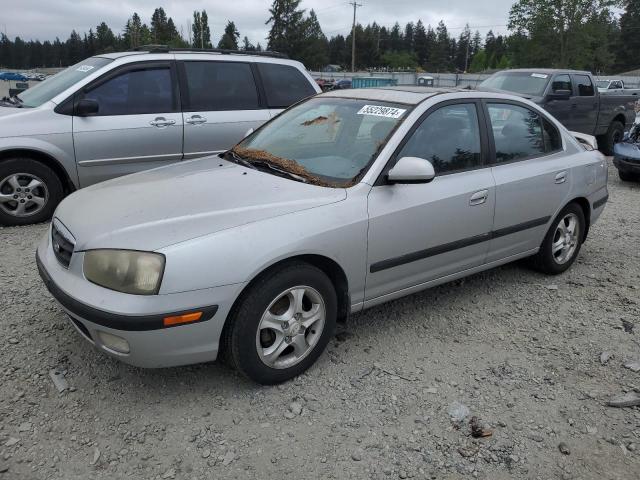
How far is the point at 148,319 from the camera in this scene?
2.53 metres

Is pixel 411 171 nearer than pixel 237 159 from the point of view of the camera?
Yes

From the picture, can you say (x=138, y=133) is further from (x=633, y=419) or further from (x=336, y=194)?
(x=633, y=419)

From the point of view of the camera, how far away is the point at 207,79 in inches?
248

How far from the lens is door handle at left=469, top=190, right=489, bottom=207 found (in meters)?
3.72

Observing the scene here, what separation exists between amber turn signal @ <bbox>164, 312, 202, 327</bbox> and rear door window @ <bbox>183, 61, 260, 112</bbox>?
3.99m

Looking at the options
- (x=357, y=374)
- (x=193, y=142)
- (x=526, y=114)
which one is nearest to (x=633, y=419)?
(x=357, y=374)

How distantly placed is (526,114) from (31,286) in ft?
13.0

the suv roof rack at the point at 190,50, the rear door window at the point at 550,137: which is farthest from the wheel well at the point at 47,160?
the rear door window at the point at 550,137

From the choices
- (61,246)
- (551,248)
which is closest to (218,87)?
(61,246)

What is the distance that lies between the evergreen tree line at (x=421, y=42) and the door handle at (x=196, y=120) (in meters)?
12.4

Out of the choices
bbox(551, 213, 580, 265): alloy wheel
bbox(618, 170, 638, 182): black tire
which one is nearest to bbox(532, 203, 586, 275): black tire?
bbox(551, 213, 580, 265): alloy wheel

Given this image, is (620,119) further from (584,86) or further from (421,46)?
(421,46)

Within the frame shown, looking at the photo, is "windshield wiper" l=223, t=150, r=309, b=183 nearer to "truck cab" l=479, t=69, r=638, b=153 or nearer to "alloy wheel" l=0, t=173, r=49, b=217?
"alloy wheel" l=0, t=173, r=49, b=217

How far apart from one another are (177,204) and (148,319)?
709mm
